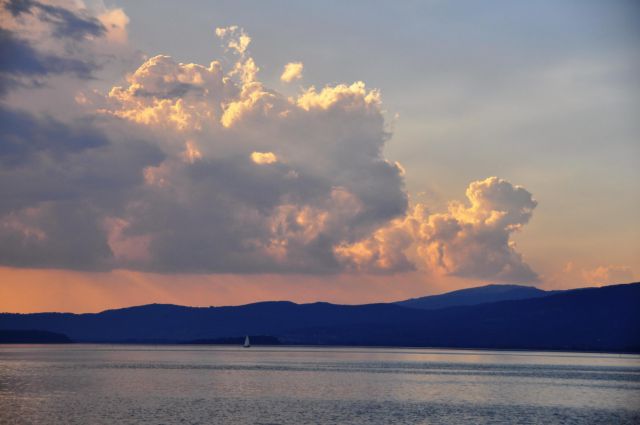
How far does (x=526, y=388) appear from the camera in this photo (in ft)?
552

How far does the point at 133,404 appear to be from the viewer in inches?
4656

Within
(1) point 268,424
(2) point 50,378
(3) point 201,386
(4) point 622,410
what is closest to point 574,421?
(4) point 622,410

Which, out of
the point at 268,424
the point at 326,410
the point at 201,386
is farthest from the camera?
the point at 201,386

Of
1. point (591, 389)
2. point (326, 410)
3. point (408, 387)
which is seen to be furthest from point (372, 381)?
→ point (326, 410)

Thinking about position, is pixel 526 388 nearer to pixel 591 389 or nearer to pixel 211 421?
pixel 591 389

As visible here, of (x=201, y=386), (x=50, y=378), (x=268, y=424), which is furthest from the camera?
(x=50, y=378)

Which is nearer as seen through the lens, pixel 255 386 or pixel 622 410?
pixel 622 410

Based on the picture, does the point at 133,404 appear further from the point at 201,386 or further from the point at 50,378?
the point at 50,378

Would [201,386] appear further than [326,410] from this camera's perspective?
Yes

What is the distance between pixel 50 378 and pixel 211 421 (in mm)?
91512

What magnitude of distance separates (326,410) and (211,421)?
21081 mm

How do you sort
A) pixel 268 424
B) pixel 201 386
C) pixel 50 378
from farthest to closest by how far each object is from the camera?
pixel 50 378
pixel 201 386
pixel 268 424

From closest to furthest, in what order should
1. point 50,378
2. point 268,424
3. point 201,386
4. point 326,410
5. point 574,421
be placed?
point 268,424 → point 574,421 → point 326,410 → point 201,386 → point 50,378

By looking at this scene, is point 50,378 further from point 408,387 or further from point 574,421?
point 574,421
